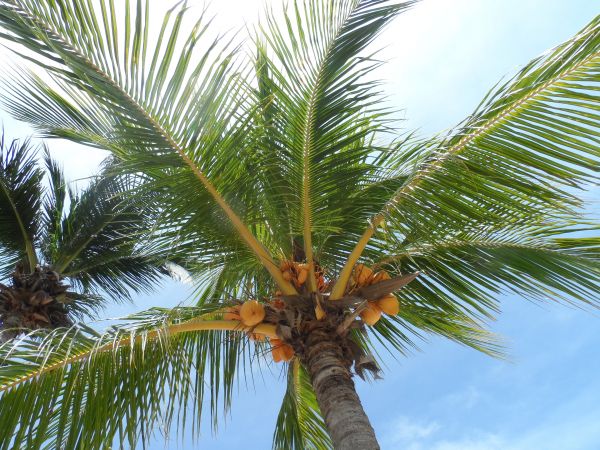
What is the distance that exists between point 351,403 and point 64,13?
9.31 ft

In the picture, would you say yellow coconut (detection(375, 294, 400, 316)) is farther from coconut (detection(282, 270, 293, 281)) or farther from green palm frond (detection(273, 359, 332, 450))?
green palm frond (detection(273, 359, 332, 450))

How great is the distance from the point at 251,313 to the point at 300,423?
183 cm

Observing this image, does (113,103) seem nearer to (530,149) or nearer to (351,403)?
(351,403)

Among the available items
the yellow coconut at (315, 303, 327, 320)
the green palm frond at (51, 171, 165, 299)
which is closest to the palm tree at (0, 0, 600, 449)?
the yellow coconut at (315, 303, 327, 320)

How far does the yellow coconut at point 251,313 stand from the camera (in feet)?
14.6

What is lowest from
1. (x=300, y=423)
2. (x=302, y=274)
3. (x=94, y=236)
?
(x=300, y=423)

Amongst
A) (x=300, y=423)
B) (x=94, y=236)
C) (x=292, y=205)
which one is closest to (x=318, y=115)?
(x=292, y=205)

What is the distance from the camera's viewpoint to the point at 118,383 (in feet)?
14.1

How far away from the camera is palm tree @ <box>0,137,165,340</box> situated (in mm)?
7613

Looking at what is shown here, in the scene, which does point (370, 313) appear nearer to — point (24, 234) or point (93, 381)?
point (93, 381)

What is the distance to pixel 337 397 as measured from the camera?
13.1 ft

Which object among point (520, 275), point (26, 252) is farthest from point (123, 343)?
point (26, 252)

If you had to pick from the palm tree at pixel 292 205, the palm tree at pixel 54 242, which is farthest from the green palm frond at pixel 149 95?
the palm tree at pixel 54 242

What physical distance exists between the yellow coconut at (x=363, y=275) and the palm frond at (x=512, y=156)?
0.13 meters
